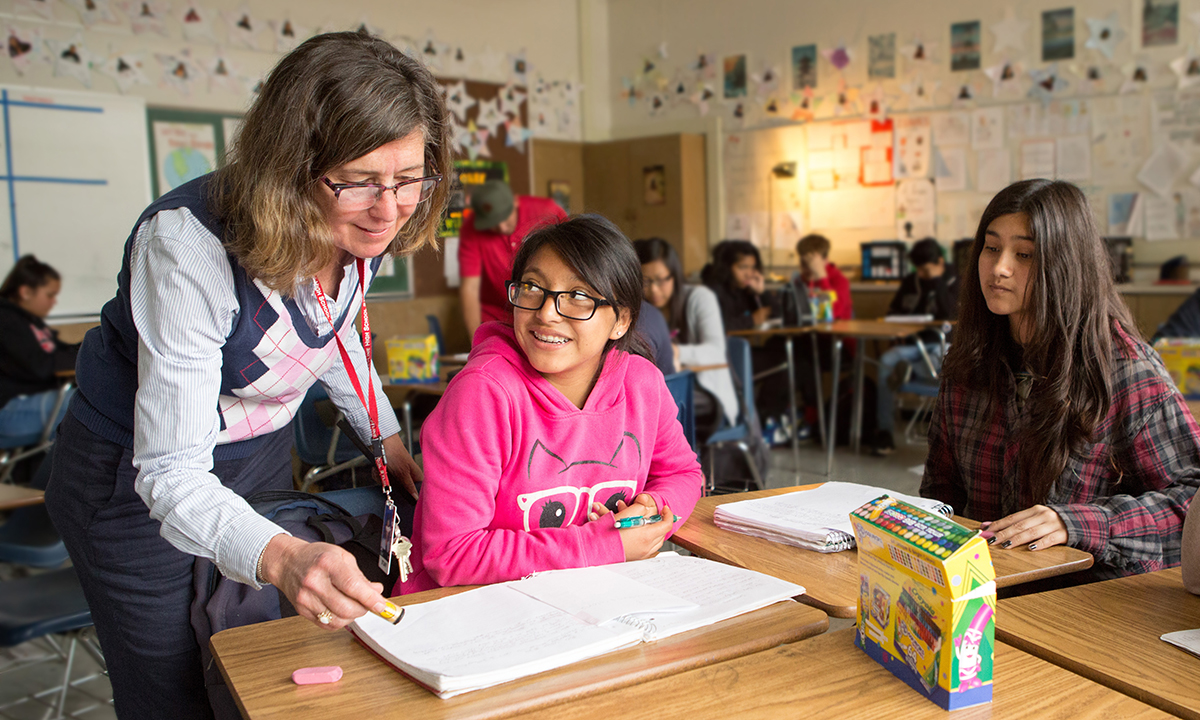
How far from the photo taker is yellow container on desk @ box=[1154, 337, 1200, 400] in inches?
113

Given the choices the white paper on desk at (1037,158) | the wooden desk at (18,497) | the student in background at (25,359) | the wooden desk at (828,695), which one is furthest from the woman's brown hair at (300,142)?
the white paper on desk at (1037,158)

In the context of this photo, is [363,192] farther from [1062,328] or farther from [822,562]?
[1062,328]

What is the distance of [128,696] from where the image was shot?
51.9 inches

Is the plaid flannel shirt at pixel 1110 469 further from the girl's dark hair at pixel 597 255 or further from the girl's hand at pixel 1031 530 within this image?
the girl's dark hair at pixel 597 255

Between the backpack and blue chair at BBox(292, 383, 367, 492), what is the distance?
486mm

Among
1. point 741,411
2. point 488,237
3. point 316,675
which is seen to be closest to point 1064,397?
point 316,675

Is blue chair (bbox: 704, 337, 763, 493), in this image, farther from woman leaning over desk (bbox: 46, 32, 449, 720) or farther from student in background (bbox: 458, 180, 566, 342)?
woman leaning over desk (bbox: 46, 32, 449, 720)

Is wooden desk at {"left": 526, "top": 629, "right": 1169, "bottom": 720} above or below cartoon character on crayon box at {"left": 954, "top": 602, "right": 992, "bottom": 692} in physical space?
below

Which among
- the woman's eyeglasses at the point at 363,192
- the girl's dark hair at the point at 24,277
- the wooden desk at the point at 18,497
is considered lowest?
the wooden desk at the point at 18,497

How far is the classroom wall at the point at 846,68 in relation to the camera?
5668 mm

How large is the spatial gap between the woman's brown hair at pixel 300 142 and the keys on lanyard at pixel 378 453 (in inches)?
6.2

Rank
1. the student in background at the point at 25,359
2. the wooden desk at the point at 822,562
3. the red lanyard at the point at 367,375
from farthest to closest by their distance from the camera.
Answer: the student in background at the point at 25,359 < the red lanyard at the point at 367,375 < the wooden desk at the point at 822,562

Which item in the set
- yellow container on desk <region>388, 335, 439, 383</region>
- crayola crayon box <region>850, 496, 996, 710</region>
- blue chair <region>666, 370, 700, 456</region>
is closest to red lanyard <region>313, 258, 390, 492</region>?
crayola crayon box <region>850, 496, 996, 710</region>

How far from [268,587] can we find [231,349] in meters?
0.32
